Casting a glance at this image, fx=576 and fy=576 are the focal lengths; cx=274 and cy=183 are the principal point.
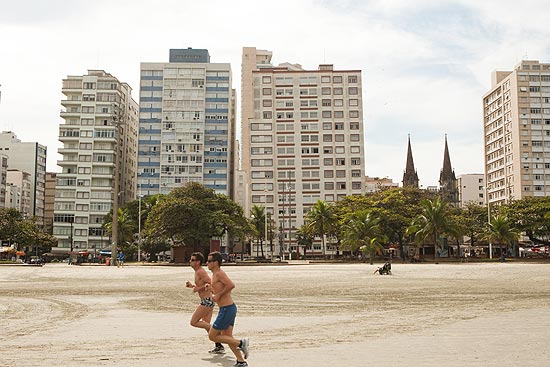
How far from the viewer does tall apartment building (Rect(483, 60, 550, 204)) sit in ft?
367

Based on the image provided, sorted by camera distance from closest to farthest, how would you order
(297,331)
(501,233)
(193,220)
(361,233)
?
(297,331)
(193,220)
(361,233)
(501,233)

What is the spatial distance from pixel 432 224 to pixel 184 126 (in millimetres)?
59080

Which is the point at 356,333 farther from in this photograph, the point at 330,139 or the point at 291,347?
the point at 330,139

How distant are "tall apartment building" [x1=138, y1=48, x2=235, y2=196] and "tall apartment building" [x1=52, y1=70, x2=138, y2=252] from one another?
5651 mm

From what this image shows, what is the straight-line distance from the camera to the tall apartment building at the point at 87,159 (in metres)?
103

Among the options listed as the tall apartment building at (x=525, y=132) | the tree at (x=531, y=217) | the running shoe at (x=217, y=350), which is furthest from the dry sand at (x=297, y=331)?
the tall apartment building at (x=525, y=132)

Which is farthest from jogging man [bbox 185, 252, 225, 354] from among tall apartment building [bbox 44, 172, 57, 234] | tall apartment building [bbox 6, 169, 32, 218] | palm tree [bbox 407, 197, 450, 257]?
tall apartment building [bbox 44, 172, 57, 234]

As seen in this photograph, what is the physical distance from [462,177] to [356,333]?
494 feet

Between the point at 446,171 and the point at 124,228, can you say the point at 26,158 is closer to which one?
the point at 124,228

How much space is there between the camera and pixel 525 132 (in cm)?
11306

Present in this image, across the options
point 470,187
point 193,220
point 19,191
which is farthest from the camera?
point 470,187

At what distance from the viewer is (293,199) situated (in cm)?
11169

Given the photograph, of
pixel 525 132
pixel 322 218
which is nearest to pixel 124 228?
pixel 322 218

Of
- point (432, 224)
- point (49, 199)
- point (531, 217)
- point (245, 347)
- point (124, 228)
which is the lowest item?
point (245, 347)
